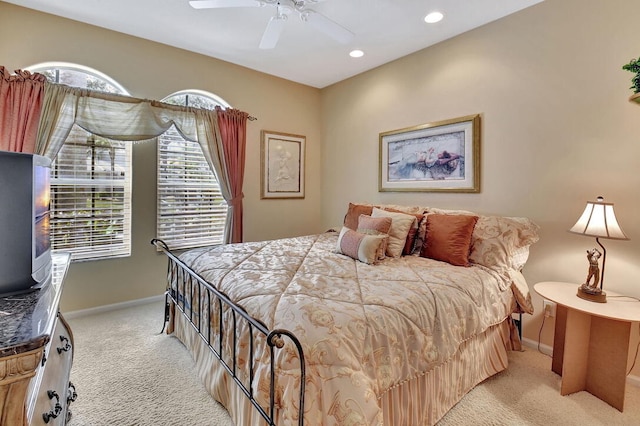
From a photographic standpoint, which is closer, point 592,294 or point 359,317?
point 359,317

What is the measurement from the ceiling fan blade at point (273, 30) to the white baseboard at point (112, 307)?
2.90 meters

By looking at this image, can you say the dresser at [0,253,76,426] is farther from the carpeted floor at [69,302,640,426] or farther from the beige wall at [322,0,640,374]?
the beige wall at [322,0,640,374]

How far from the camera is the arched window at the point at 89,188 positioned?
116 inches

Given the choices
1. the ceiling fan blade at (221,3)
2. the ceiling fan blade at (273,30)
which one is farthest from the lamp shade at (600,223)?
the ceiling fan blade at (221,3)

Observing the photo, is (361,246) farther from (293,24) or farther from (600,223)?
(293,24)

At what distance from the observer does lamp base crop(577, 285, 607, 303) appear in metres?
1.94

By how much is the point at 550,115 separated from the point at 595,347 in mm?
1745

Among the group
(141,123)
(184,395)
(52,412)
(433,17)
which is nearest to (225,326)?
(184,395)

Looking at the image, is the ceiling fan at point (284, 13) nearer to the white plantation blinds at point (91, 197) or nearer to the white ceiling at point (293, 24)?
the white ceiling at point (293, 24)

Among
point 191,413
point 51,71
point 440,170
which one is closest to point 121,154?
point 51,71

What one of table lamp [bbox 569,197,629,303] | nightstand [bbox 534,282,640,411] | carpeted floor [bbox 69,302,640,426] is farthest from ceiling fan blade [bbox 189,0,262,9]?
nightstand [bbox 534,282,640,411]

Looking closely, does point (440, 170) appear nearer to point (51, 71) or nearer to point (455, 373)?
point (455, 373)

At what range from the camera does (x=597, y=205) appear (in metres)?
2.00

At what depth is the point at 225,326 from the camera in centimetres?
175
